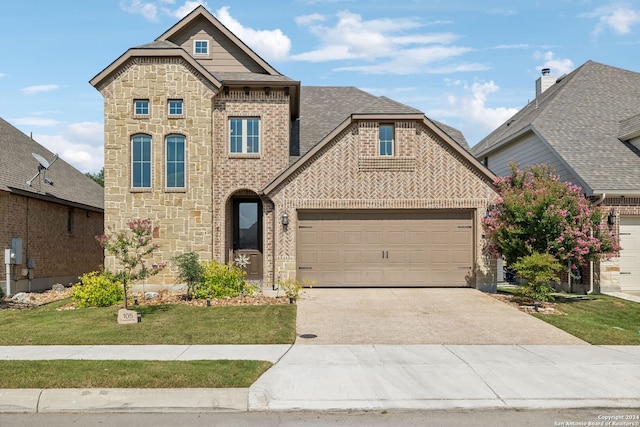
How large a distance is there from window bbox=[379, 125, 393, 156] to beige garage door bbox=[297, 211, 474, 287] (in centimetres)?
207

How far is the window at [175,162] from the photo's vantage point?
717 inches

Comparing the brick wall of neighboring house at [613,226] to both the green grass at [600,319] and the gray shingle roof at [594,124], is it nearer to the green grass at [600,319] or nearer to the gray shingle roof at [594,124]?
the gray shingle roof at [594,124]

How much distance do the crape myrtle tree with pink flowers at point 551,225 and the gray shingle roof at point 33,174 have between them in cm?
1671

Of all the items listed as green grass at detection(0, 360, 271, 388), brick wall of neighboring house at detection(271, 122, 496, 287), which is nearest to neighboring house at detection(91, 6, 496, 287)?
brick wall of neighboring house at detection(271, 122, 496, 287)

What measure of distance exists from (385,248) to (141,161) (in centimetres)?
897

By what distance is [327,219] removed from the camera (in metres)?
17.5

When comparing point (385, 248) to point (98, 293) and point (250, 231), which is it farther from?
point (98, 293)

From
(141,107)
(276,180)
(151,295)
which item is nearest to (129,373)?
(151,295)

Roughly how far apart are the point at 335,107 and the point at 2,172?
13.4 meters

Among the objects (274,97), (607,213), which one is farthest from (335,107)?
(607,213)

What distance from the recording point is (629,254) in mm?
17328

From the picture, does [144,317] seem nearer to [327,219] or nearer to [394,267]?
[327,219]

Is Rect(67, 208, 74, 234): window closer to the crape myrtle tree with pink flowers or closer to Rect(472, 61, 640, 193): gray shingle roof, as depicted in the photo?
the crape myrtle tree with pink flowers

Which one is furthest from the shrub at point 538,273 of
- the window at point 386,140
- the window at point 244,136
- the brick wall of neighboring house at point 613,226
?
the window at point 244,136
